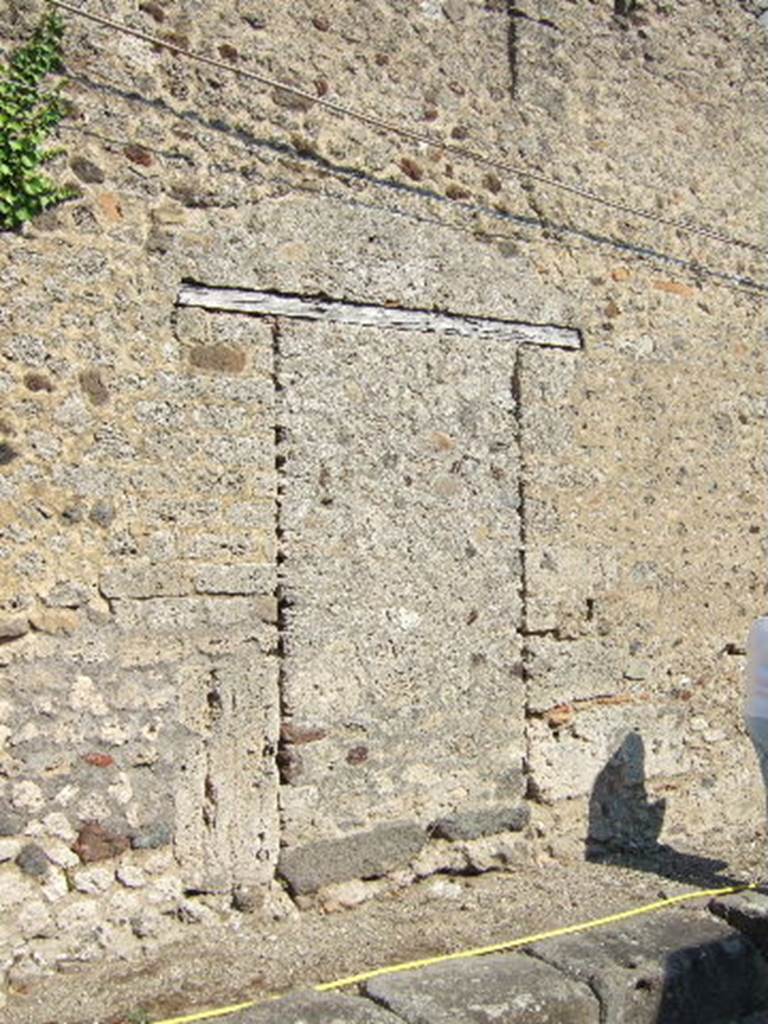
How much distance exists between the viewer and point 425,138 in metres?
5.58

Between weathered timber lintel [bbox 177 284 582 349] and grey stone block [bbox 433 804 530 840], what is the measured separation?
2.22m

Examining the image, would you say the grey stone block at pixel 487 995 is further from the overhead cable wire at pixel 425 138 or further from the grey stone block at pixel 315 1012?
the overhead cable wire at pixel 425 138

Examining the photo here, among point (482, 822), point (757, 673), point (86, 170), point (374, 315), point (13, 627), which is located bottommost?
point (482, 822)

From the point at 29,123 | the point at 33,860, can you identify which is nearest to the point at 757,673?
the point at 33,860

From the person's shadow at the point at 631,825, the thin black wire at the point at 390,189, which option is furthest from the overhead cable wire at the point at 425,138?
the person's shadow at the point at 631,825

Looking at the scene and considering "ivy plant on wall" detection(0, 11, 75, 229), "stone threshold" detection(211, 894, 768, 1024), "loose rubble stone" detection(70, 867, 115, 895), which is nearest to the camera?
"stone threshold" detection(211, 894, 768, 1024)

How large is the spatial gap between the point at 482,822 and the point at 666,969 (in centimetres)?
122

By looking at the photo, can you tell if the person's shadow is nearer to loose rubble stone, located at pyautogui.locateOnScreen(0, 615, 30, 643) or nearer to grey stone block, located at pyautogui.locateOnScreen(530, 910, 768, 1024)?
grey stone block, located at pyautogui.locateOnScreen(530, 910, 768, 1024)

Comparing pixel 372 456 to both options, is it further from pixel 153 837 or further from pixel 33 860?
pixel 33 860

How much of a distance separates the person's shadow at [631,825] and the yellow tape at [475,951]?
15.3 inches

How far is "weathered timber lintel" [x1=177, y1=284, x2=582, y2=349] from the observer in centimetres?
494

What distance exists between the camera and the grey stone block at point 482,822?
5305 millimetres

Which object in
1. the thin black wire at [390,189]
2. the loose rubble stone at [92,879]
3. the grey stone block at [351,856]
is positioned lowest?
the grey stone block at [351,856]

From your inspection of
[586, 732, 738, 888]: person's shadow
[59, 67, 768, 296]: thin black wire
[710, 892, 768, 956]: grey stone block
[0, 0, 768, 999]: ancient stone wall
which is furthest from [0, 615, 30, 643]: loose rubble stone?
[710, 892, 768, 956]: grey stone block
